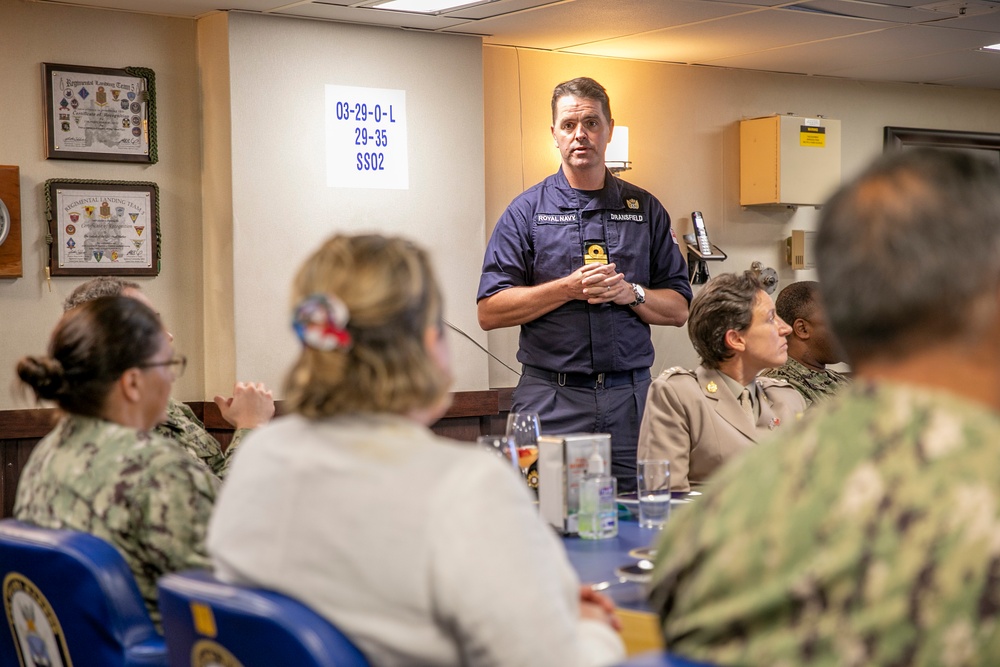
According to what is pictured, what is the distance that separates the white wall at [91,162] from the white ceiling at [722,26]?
13 cm

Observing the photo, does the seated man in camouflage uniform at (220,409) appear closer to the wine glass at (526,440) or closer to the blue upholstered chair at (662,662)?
the wine glass at (526,440)

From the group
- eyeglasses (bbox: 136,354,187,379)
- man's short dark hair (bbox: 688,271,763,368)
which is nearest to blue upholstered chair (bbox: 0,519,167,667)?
eyeglasses (bbox: 136,354,187,379)

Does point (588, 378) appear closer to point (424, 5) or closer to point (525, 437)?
point (525, 437)

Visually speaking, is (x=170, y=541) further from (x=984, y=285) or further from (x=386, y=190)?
(x=386, y=190)

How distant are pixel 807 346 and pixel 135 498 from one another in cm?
313

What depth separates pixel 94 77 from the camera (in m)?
4.84

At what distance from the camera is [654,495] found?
112 inches

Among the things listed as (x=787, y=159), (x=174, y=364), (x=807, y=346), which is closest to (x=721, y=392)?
(x=807, y=346)

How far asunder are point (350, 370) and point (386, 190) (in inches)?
150

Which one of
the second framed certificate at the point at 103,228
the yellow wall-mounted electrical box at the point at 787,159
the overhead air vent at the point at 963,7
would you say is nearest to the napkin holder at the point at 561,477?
the second framed certificate at the point at 103,228

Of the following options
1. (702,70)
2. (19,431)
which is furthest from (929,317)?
(702,70)

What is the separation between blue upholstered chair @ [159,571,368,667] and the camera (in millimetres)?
1440

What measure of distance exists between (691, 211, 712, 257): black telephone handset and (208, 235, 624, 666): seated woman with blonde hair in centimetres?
476

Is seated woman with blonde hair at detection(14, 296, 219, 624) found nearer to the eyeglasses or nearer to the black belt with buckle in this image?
the eyeglasses
